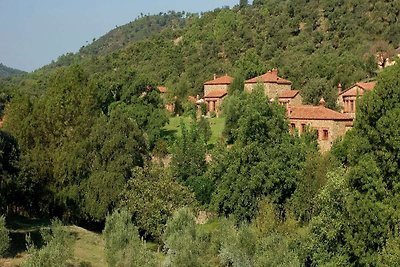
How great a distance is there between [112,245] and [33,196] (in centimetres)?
1322

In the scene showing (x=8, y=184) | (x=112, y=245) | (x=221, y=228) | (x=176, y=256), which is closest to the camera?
(x=176, y=256)

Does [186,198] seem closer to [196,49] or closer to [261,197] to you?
[261,197]

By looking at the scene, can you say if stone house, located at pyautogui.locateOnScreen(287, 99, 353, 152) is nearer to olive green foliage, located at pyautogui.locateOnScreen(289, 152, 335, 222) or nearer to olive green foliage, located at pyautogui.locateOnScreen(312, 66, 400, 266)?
olive green foliage, located at pyautogui.locateOnScreen(289, 152, 335, 222)

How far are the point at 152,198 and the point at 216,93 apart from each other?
32433mm

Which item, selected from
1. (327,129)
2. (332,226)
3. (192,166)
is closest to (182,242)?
(332,226)

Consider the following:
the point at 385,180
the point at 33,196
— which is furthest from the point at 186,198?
the point at 385,180

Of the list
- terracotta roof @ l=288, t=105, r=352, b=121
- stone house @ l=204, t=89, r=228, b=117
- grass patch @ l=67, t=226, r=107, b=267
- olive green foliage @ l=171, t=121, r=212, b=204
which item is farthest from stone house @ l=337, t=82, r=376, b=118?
→ grass patch @ l=67, t=226, r=107, b=267

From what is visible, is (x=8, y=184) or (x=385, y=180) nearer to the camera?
(x=385, y=180)

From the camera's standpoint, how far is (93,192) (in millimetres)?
29953

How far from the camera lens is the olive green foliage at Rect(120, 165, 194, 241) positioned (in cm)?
2800

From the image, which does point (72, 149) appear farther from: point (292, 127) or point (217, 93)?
point (217, 93)

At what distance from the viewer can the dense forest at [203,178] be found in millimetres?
17516

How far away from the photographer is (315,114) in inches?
1550

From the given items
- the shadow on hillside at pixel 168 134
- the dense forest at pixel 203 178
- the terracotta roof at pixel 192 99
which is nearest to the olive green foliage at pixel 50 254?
the dense forest at pixel 203 178
